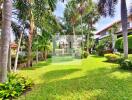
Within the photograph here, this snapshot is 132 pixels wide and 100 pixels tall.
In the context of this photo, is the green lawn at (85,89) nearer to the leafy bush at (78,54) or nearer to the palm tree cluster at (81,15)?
the leafy bush at (78,54)

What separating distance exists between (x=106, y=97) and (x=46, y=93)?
283 centimetres

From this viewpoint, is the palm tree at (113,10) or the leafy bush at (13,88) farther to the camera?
the palm tree at (113,10)

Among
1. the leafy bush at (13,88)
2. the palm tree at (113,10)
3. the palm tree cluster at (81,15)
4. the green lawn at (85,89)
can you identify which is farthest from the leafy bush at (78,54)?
the leafy bush at (13,88)

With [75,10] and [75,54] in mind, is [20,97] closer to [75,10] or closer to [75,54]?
[75,54]

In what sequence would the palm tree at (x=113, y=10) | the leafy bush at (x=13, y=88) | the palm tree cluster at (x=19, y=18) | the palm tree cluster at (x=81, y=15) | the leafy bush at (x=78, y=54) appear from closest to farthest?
the leafy bush at (x=13, y=88) → the palm tree cluster at (x=19, y=18) → the palm tree at (x=113, y=10) → the leafy bush at (x=78, y=54) → the palm tree cluster at (x=81, y=15)

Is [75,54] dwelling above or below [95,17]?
below

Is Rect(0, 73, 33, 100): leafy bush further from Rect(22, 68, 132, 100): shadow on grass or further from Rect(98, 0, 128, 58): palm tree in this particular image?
Rect(98, 0, 128, 58): palm tree

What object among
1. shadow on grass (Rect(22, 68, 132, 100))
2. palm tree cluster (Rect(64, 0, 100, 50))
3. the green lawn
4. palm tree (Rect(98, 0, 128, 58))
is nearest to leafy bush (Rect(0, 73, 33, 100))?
the green lawn

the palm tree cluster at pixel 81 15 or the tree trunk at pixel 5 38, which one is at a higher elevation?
the palm tree cluster at pixel 81 15

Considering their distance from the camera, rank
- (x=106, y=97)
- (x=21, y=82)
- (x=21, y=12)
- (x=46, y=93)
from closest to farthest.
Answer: (x=106, y=97)
(x=46, y=93)
(x=21, y=82)
(x=21, y=12)

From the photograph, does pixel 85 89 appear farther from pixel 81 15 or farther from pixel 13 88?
pixel 81 15

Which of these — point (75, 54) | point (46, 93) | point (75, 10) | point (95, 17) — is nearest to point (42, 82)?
point (46, 93)

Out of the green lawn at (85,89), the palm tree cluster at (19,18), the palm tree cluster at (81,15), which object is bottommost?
the green lawn at (85,89)

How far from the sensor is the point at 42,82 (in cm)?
1370
